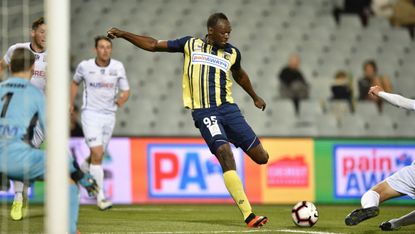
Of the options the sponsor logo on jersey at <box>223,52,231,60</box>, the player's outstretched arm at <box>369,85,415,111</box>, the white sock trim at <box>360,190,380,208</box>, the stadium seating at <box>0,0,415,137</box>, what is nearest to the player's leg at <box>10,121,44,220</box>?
the sponsor logo on jersey at <box>223,52,231,60</box>

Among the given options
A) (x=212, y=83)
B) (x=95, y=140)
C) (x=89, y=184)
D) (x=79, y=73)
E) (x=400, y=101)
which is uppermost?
(x=79, y=73)

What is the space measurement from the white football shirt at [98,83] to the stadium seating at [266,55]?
4579 millimetres

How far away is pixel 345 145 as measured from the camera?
13781 millimetres

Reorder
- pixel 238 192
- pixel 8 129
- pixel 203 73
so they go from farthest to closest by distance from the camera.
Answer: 1. pixel 203 73
2. pixel 238 192
3. pixel 8 129

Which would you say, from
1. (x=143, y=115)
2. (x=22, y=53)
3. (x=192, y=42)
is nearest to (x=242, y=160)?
(x=143, y=115)

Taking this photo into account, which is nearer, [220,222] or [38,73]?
[220,222]

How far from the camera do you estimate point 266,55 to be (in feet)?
58.2

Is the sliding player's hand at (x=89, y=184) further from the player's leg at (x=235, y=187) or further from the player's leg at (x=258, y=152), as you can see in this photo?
the player's leg at (x=258, y=152)

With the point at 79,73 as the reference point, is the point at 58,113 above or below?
below

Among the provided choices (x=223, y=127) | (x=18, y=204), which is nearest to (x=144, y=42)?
(x=223, y=127)

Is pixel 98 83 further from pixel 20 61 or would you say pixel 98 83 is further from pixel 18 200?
pixel 20 61

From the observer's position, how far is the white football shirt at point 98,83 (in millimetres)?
11312

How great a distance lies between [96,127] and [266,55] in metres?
7.11

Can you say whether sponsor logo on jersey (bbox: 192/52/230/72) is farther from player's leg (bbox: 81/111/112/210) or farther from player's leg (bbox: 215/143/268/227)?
player's leg (bbox: 81/111/112/210)
